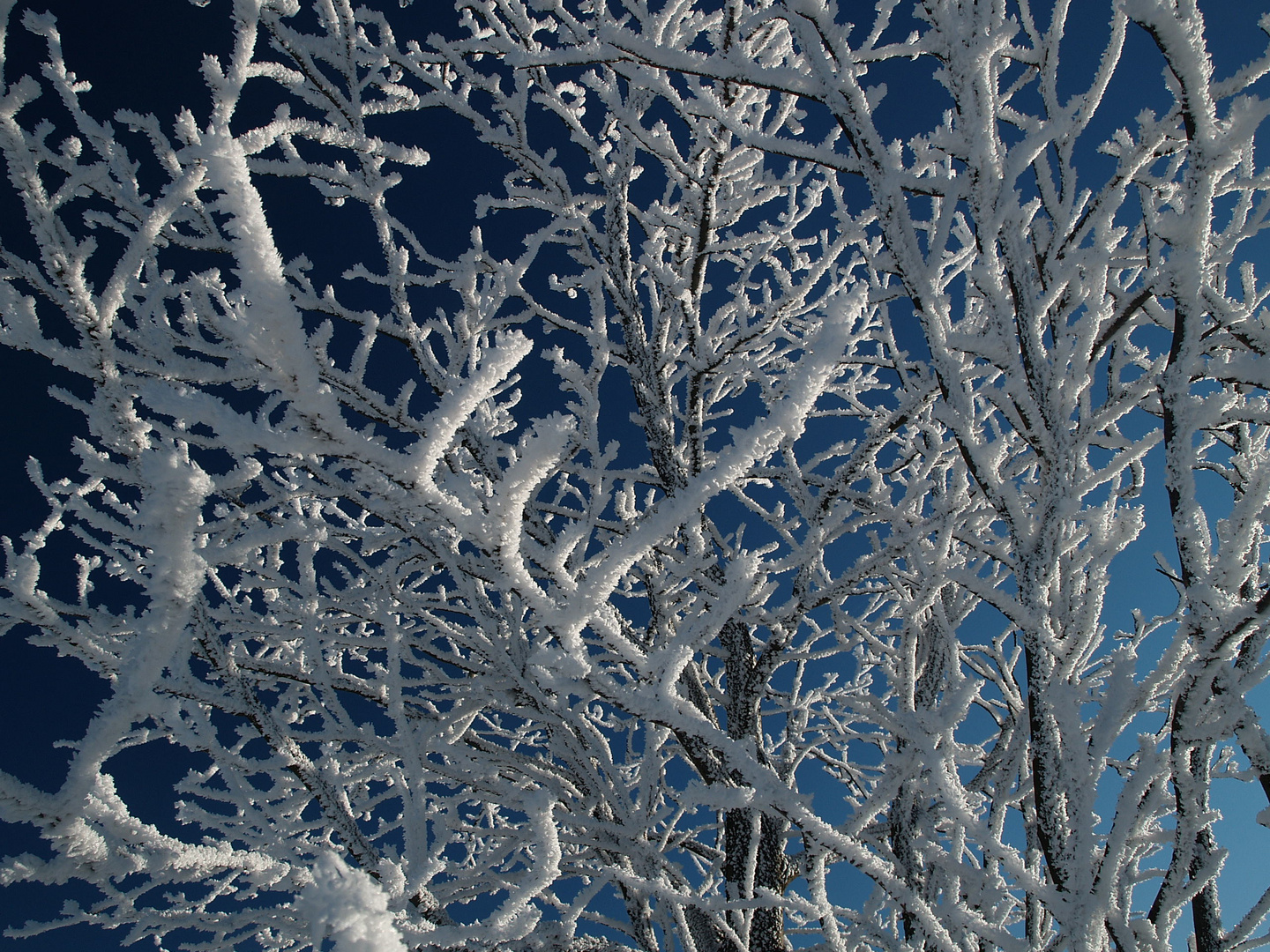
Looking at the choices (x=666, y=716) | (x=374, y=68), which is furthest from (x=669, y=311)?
(x=666, y=716)

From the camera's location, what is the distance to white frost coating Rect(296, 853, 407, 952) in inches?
27.4

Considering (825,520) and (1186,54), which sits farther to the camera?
(825,520)

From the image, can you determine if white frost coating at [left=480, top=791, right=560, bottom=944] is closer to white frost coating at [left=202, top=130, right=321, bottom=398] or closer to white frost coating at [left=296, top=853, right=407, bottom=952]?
white frost coating at [left=296, top=853, right=407, bottom=952]

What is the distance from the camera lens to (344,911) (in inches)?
27.4

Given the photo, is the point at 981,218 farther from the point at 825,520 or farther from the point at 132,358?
the point at 132,358

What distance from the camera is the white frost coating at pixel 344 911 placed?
696 mm

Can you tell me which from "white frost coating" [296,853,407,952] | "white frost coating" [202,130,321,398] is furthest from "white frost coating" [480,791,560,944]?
"white frost coating" [202,130,321,398]

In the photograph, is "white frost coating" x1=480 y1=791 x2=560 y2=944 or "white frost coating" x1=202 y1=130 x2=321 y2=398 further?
"white frost coating" x1=480 y1=791 x2=560 y2=944

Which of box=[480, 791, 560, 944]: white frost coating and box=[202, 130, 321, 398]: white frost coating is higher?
box=[202, 130, 321, 398]: white frost coating

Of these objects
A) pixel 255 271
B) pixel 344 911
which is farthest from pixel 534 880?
pixel 255 271

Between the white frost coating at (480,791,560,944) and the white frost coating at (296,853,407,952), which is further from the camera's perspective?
the white frost coating at (480,791,560,944)

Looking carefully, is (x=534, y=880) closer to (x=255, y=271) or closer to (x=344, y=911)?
(x=344, y=911)

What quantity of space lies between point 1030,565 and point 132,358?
2816 millimetres

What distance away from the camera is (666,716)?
107 centimetres
